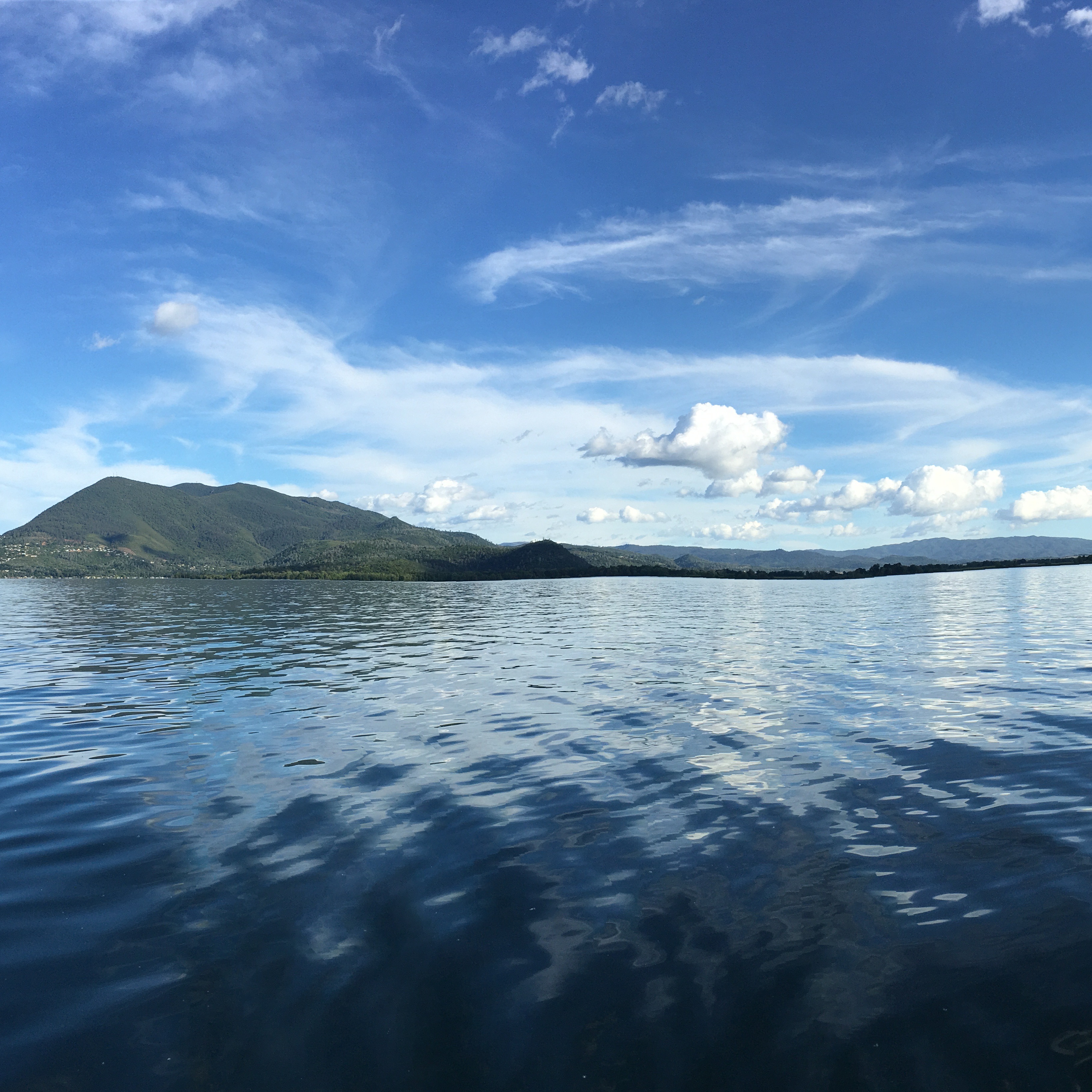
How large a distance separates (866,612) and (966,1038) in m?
80.6

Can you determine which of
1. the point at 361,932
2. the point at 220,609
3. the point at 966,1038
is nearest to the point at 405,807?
the point at 361,932

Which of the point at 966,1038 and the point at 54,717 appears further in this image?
the point at 54,717

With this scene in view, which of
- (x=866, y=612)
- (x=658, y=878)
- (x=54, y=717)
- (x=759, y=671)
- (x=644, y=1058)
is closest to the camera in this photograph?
(x=644, y=1058)

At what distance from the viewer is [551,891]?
40.1ft

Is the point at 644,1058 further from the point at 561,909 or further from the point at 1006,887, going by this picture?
the point at 1006,887

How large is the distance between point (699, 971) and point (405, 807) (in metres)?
9.08

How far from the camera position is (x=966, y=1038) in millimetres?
8188

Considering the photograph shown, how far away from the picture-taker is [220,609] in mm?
99562

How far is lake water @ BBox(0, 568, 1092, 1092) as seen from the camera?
8.09m

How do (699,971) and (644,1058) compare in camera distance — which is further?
(699,971)

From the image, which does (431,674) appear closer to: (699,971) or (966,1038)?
(699,971)

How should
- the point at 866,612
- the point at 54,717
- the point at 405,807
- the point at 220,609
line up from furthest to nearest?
the point at 220,609, the point at 866,612, the point at 54,717, the point at 405,807

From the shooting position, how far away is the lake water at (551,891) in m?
8.09

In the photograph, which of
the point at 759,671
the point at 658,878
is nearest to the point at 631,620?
the point at 759,671
